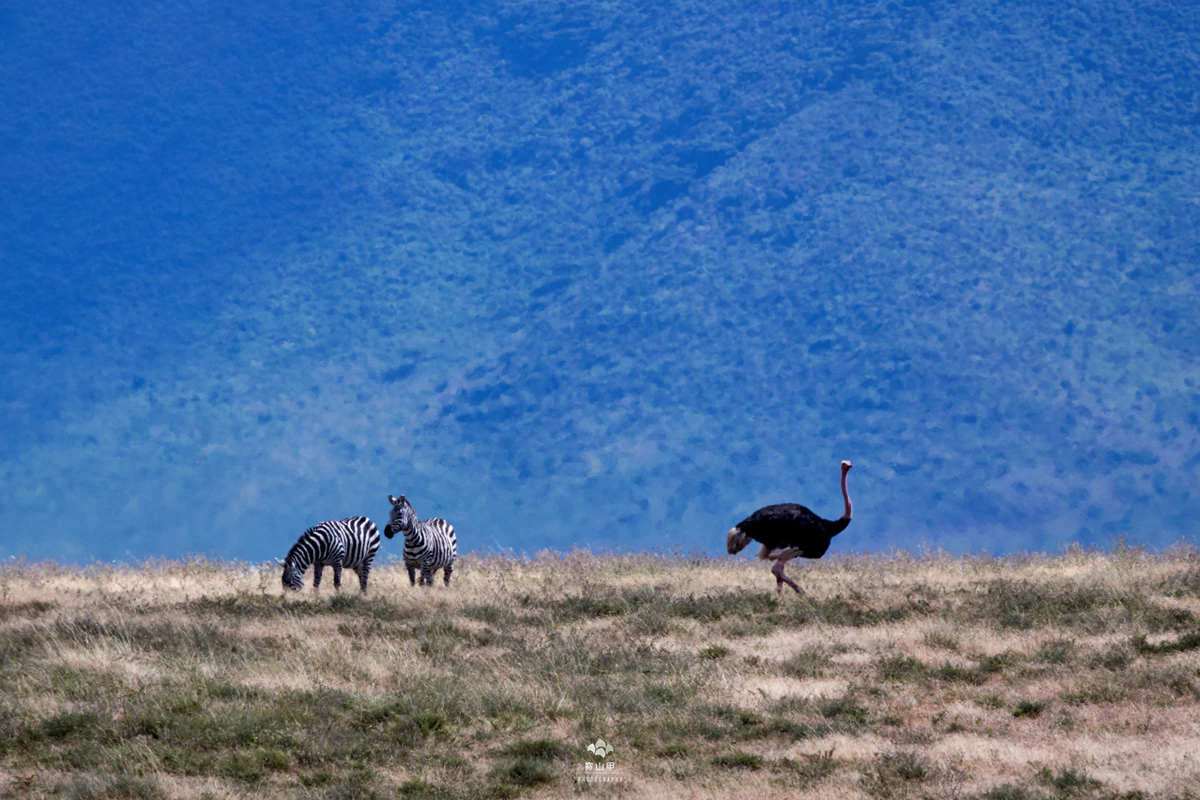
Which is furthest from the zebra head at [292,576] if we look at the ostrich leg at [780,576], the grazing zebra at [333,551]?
→ the ostrich leg at [780,576]

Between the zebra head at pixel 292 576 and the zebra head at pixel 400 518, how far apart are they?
57.0 inches

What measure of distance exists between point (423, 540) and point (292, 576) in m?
2.16

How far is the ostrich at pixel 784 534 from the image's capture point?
17375 millimetres

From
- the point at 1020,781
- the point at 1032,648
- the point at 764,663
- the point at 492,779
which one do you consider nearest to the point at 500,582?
the point at 764,663

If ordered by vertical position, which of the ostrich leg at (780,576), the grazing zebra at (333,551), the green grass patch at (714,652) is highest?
the grazing zebra at (333,551)

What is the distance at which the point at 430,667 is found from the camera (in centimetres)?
1248

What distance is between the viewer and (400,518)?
18.1 meters

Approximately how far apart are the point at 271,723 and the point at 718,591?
30.5 ft
